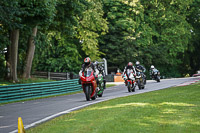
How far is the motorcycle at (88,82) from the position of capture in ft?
55.5

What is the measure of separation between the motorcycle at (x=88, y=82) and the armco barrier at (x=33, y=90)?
593 centimetres

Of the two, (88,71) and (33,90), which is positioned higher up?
(88,71)

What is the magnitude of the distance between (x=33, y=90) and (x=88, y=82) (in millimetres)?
7819

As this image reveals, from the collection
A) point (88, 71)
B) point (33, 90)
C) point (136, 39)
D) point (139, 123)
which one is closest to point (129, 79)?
point (88, 71)

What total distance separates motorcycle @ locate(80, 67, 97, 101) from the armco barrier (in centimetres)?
593

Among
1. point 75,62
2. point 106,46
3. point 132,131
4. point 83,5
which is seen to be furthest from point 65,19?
point 132,131

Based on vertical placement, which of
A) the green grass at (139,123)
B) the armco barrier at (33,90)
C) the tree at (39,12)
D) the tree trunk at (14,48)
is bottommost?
the green grass at (139,123)

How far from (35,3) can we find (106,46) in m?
27.3

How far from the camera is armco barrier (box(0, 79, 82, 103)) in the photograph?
70.2 feet

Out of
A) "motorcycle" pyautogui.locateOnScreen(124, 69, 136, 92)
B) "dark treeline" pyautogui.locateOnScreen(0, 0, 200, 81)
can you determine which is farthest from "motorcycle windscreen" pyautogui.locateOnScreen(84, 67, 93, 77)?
"dark treeline" pyautogui.locateOnScreen(0, 0, 200, 81)

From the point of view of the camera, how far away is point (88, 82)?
16.9 meters

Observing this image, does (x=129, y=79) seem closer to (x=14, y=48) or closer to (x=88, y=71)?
(x=88, y=71)

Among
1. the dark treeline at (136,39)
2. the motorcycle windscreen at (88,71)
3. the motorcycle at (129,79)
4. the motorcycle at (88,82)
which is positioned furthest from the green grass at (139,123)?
the dark treeline at (136,39)

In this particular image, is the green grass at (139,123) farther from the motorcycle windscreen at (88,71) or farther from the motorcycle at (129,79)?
the motorcycle at (129,79)
